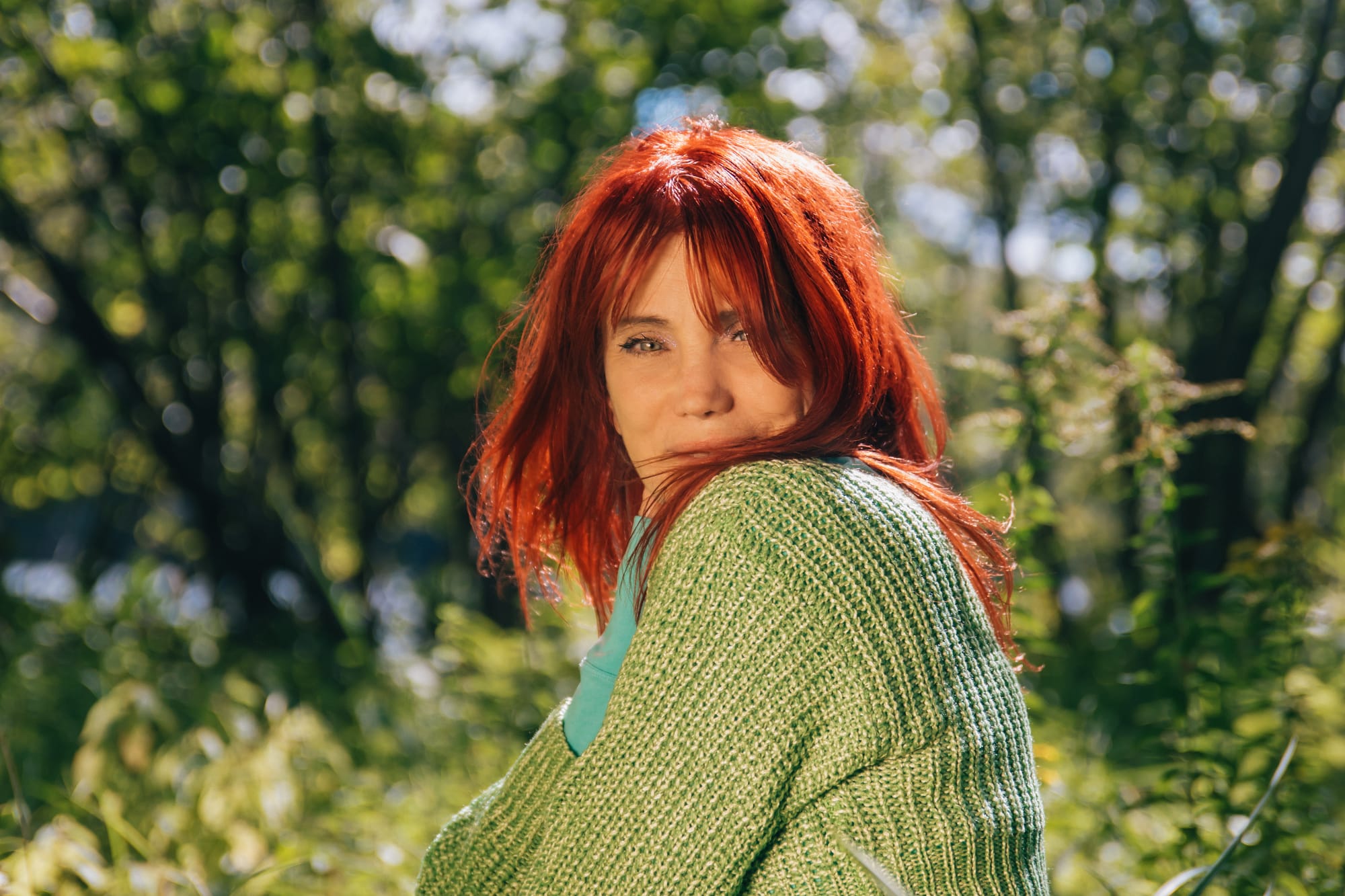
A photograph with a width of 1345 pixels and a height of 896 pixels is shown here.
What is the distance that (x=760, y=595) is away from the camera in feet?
3.62

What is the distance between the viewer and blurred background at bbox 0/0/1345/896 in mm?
3123

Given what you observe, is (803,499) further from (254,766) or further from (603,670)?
(254,766)

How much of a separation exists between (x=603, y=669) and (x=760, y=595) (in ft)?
1.08

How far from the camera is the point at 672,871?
1.10m

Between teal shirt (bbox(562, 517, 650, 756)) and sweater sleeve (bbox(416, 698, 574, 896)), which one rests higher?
teal shirt (bbox(562, 517, 650, 756))

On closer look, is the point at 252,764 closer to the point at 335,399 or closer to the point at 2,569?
the point at 335,399

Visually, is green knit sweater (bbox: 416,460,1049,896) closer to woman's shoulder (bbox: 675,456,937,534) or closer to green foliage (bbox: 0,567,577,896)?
woman's shoulder (bbox: 675,456,937,534)

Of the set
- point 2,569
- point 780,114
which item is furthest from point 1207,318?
point 2,569

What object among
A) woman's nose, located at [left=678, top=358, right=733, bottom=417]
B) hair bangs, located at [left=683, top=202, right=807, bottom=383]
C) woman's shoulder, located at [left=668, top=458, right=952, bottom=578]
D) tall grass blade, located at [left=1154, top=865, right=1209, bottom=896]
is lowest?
tall grass blade, located at [left=1154, top=865, right=1209, bottom=896]

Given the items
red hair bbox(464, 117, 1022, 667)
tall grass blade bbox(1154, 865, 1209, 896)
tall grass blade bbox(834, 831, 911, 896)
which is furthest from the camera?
tall grass blade bbox(1154, 865, 1209, 896)

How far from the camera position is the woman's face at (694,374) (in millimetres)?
1356

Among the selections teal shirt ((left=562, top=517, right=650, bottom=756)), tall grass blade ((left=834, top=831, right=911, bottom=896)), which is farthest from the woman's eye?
tall grass blade ((left=834, top=831, right=911, bottom=896))

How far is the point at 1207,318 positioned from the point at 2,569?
6148 millimetres

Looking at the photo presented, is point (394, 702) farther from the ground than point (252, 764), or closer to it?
closer to it
